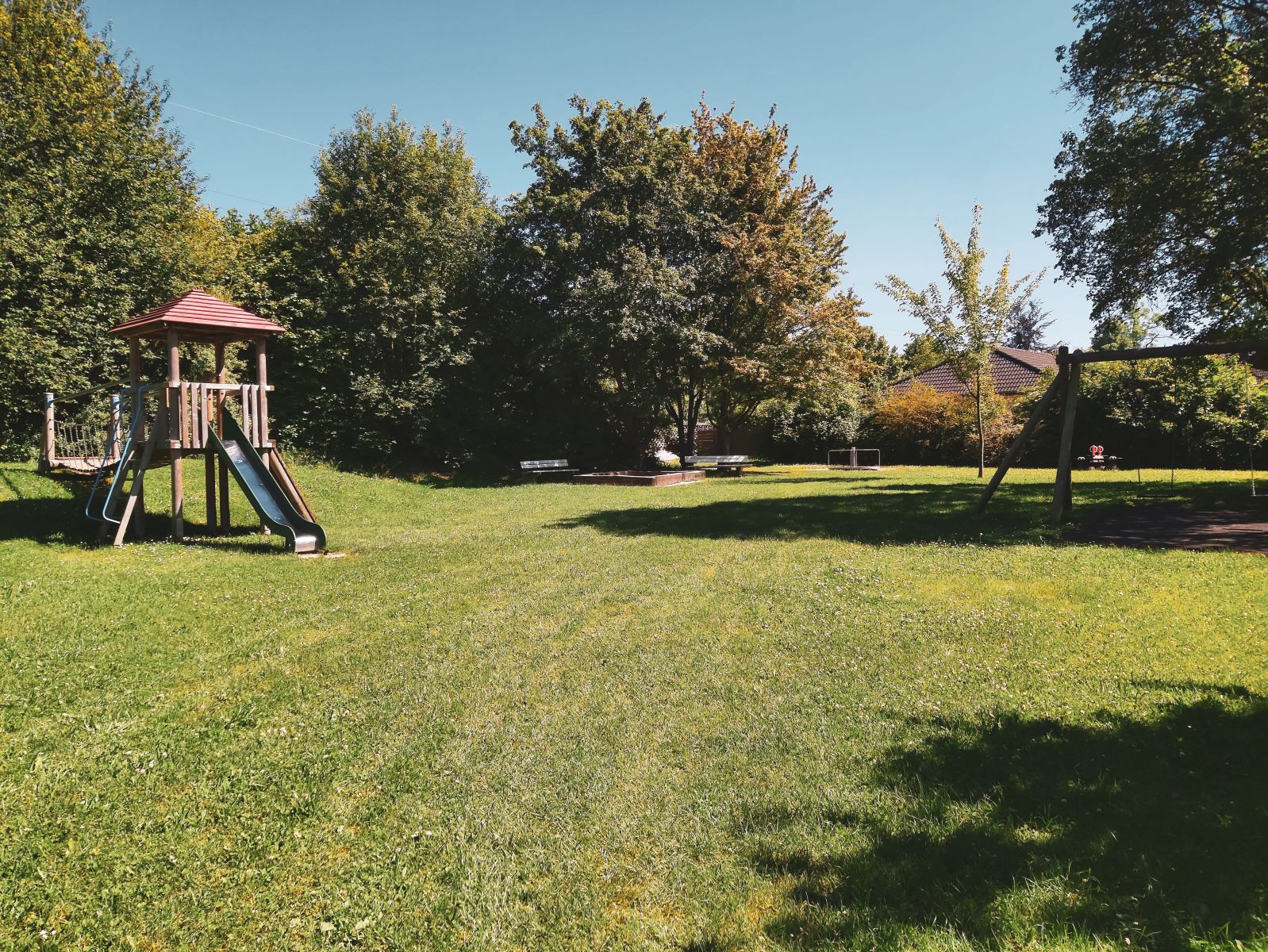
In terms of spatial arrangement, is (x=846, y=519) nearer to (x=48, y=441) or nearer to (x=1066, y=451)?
(x=1066, y=451)

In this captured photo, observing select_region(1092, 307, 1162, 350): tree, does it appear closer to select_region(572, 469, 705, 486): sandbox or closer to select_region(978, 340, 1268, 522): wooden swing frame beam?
select_region(978, 340, 1268, 522): wooden swing frame beam

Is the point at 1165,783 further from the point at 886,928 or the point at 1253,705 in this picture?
the point at 886,928

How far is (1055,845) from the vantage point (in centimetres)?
313

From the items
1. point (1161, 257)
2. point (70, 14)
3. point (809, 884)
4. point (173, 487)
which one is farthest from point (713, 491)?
Result: point (70, 14)

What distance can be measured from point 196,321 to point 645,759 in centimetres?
1191

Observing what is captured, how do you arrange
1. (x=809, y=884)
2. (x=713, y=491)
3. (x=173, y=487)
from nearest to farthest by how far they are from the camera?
1. (x=809, y=884)
2. (x=173, y=487)
3. (x=713, y=491)

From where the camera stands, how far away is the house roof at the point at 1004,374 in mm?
35250

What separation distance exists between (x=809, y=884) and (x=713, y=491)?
16486mm

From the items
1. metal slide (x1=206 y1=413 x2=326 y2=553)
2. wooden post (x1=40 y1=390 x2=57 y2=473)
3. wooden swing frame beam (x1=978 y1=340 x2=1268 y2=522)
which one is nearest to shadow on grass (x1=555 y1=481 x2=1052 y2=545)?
wooden swing frame beam (x1=978 y1=340 x2=1268 y2=522)

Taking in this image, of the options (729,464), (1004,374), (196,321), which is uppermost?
(1004,374)

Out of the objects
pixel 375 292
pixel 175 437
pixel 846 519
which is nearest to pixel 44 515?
pixel 175 437

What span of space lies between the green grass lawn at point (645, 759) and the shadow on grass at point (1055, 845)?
0.06ft

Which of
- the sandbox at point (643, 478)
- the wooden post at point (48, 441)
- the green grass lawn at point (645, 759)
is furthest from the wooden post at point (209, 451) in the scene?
the sandbox at point (643, 478)

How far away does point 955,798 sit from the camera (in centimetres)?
356
